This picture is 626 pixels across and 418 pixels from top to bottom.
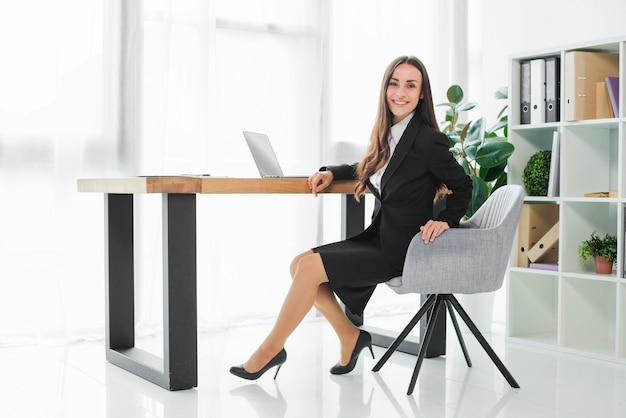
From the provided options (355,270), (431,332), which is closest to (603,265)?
(431,332)

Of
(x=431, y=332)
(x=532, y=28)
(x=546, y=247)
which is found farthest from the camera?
Result: (x=532, y=28)

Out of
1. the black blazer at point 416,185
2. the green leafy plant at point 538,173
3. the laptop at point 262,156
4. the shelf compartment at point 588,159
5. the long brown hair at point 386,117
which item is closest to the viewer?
the black blazer at point 416,185

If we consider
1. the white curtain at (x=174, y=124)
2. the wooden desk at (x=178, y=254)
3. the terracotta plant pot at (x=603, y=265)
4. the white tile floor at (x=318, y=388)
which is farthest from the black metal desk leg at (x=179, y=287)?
the terracotta plant pot at (x=603, y=265)

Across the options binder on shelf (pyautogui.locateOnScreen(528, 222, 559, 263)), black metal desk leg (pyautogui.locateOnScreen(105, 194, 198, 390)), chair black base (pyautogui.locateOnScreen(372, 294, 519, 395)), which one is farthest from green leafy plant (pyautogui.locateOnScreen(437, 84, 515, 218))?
black metal desk leg (pyautogui.locateOnScreen(105, 194, 198, 390))

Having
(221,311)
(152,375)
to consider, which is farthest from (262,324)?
(152,375)

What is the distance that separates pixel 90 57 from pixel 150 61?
0.91ft

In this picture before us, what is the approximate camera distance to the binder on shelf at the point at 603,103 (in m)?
3.18

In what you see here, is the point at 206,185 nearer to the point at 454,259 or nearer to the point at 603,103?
the point at 454,259

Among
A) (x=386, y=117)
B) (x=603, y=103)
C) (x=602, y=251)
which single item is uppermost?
(x=603, y=103)

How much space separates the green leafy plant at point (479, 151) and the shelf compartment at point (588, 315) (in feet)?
1.88

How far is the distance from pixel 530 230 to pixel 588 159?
0.41 metres

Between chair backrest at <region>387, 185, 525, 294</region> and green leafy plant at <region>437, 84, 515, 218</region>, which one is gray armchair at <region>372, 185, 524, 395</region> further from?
green leafy plant at <region>437, 84, 515, 218</region>

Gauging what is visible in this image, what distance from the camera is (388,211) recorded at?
2.68 meters

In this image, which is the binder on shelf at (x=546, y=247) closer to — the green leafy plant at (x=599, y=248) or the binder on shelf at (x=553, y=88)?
the green leafy plant at (x=599, y=248)
